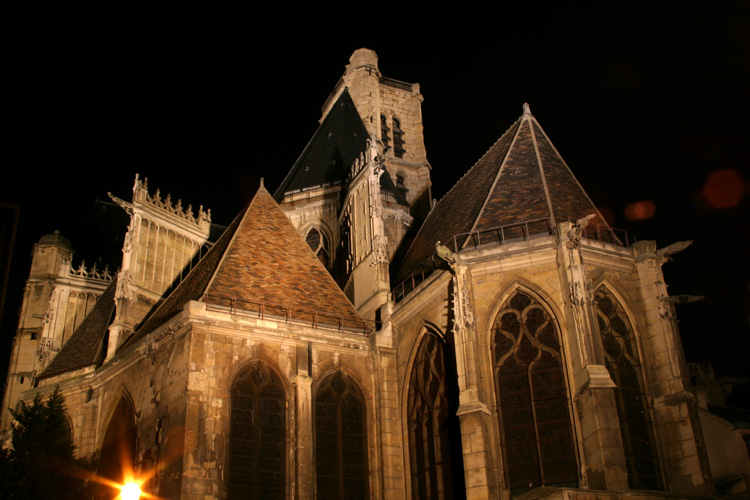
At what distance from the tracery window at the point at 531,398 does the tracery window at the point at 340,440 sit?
3.61 meters

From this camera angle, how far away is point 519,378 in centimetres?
1670

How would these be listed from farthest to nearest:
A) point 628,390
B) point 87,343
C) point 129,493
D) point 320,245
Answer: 1. point 320,245
2. point 87,343
3. point 628,390
4. point 129,493

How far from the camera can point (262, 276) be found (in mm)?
19844

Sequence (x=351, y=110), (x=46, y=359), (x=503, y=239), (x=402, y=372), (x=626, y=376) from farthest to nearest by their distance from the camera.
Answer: (x=351, y=110), (x=46, y=359), (x=402, y=372), (x=503, y=239), (x=626, y=376)

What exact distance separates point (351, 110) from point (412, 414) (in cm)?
1864

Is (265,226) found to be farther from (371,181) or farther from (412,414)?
(412,414)

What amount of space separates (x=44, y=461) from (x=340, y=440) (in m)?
6.14

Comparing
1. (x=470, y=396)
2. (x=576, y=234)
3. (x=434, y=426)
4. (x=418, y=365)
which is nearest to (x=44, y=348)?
(x=418, y=365)

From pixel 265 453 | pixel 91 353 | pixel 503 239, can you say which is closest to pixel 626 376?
pixel 503 239

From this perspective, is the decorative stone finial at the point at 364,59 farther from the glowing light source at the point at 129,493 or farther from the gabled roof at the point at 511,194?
the glowing light source at the point at 129,493

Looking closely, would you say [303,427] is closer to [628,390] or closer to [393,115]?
[628,390]

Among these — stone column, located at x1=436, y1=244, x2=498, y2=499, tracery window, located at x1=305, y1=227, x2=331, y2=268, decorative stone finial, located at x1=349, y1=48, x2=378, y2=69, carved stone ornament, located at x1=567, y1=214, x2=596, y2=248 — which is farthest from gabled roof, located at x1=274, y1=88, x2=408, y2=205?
carved stone ornament, located at x1=567, y1=214, x2=596, y2=248

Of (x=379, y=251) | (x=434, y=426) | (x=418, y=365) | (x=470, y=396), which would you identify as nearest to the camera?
(x=470, y=396)

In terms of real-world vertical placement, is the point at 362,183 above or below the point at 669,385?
above
